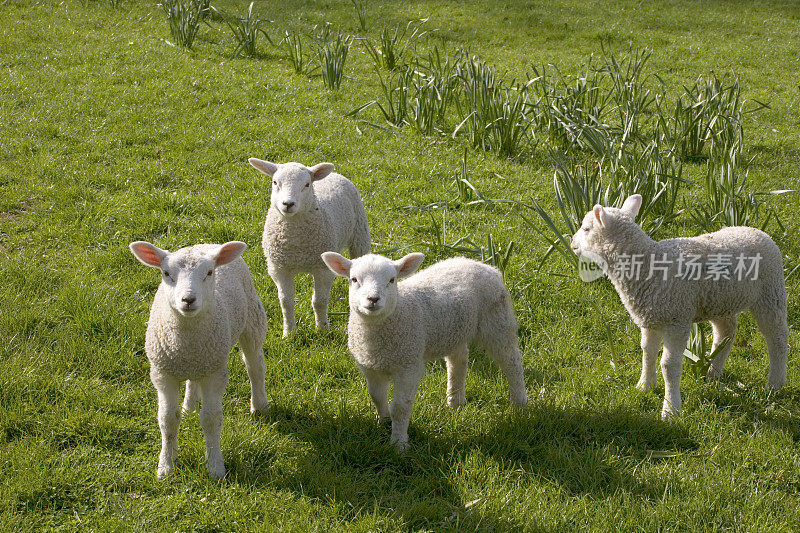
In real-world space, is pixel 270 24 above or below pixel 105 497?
above

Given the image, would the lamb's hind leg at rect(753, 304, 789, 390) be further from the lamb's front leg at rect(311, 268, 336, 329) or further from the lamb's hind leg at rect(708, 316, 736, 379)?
the lamb's front leg at rect(311, 268, 336, 329)

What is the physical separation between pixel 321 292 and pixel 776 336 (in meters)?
2.74

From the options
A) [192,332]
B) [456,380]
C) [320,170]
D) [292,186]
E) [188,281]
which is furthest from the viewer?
[320,170]

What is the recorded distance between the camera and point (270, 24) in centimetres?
1150

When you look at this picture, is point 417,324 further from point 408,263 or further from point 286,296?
point 286,296

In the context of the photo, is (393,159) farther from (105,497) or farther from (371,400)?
(105,497)

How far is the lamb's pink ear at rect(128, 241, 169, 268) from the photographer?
3318 millimetres

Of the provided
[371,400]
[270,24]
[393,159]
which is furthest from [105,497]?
[270,24]

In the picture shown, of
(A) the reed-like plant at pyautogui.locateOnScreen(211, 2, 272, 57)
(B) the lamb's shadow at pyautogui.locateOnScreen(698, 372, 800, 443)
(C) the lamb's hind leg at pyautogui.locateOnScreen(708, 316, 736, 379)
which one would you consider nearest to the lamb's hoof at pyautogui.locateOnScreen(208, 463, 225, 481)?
(B) the lamb's shadow at pyautogui.locateOnScreen(698, 372, 800, 443)

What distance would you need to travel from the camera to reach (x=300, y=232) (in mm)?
4652

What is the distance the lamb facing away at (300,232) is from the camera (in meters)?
4.52

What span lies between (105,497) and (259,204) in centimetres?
328

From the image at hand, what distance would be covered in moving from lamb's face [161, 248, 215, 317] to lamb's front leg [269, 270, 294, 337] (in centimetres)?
136

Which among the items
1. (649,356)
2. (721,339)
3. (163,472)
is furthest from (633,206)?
(163,472)
